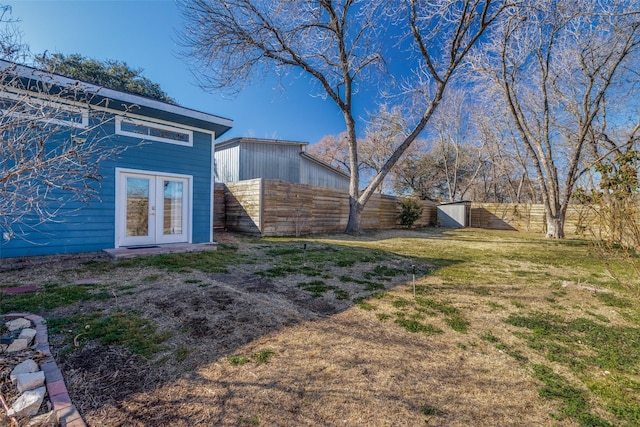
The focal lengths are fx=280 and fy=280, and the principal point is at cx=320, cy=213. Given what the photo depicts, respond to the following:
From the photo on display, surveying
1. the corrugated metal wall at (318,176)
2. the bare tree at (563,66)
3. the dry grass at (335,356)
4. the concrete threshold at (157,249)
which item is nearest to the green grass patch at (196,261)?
the concrete threshold at (157,249)

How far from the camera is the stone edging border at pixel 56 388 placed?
1399 mm

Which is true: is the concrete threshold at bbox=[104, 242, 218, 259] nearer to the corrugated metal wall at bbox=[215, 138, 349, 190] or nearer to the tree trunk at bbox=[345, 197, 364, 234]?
the tree trunk at bbox=[345, 197, 364, 234]

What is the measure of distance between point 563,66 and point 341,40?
8.22 meters

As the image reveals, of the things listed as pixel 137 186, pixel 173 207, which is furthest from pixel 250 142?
pixel 137 186

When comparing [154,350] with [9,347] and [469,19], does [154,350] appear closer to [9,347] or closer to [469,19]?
[9,347]

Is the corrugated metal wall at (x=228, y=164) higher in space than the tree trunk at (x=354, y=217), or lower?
higher

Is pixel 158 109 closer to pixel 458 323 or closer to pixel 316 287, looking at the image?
pixel 316 287

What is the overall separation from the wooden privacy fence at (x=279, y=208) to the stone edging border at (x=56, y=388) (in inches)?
271

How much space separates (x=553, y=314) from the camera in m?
3.08

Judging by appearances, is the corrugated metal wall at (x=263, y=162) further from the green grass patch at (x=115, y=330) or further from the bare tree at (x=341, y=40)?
the green grass patch at (x=115, y=330)

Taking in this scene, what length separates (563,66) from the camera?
1028 cm

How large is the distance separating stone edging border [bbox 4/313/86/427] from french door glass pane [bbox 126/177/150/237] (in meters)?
4.32

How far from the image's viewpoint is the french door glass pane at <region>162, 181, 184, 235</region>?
673 centimetres

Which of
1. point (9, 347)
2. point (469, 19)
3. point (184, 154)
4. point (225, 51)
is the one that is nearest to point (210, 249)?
point (184, 154)
